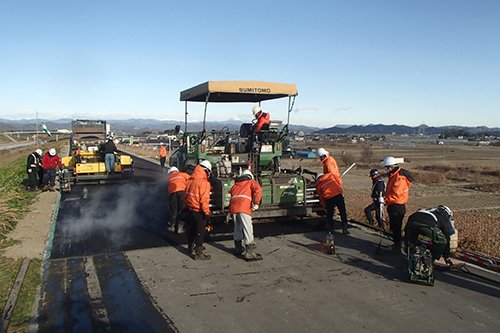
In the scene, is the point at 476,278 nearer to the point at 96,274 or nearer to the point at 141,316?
the point at 141,316

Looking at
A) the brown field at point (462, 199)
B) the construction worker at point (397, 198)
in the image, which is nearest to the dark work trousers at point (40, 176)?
the brown field at point (462, 199)

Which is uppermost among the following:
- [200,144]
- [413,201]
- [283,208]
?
[200,144]

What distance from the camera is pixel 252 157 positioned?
1105cm

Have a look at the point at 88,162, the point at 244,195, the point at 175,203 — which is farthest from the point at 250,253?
the point at 88,162

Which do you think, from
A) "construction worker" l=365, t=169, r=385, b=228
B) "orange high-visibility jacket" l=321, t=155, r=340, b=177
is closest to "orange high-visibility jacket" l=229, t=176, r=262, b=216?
"orange high-visibility jacket" l=321, t=155, r=340, b=177

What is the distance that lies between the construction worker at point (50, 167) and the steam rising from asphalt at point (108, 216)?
1.48 meters

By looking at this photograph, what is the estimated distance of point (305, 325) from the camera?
4789mm

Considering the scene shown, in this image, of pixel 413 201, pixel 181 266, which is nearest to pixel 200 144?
pixel 181 266

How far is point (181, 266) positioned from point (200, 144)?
4.39 metres

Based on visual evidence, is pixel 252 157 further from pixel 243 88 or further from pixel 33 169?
pixel 33 169

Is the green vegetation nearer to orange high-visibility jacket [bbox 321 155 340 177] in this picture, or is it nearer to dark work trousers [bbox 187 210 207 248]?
dark work trousers [bbox 187 210 207 248]

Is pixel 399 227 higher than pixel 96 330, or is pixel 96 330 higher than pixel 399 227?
pixel 399 227

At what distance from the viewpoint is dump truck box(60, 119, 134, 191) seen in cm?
1680

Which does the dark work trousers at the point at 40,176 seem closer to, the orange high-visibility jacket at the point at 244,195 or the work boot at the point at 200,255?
the work boot at the point at 200,255
